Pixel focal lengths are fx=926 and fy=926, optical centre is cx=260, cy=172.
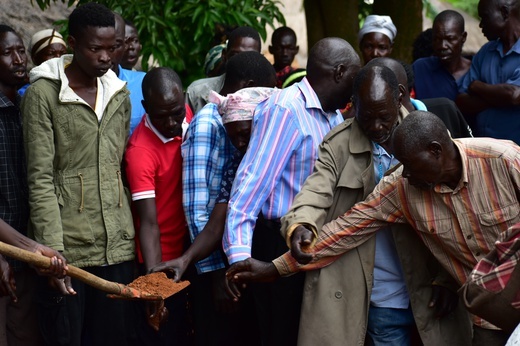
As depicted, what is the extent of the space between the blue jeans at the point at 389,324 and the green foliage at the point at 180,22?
3.26m

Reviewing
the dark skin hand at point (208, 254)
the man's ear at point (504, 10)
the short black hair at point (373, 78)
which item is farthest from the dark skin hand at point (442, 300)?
the man's ear at point (504, 10)

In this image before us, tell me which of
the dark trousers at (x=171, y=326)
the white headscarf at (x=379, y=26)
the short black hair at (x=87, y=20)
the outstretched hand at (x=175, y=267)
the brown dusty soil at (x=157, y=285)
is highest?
the short black hair at (x=87, y=20)

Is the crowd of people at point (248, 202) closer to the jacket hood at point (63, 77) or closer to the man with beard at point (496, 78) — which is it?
the jacket hood at point (63, 77)

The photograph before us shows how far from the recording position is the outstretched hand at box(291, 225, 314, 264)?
13.9ft

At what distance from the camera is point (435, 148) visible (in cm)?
414

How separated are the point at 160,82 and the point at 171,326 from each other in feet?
4.73

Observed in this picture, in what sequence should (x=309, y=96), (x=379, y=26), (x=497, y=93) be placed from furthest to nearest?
(x=379, y=26), (x=497, y=93), (x=309, y=96)

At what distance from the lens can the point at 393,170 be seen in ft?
14.8

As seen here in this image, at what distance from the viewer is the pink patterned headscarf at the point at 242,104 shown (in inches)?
192

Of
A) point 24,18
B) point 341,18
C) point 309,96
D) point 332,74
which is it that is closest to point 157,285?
point 309,96

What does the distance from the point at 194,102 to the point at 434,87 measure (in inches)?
70.5

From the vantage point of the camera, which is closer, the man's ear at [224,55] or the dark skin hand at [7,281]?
the dark skin hand at [7,281]

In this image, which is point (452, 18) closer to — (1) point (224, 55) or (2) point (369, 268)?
(1) point (224, 55)

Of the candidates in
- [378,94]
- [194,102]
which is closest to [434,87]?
[194,102]
